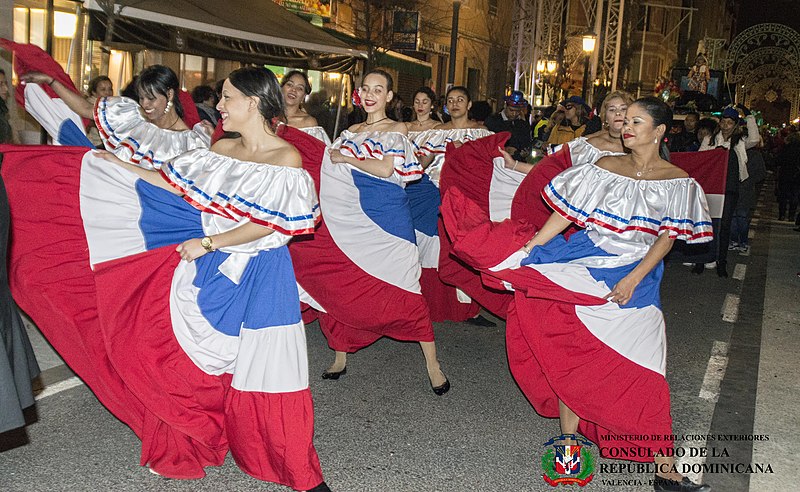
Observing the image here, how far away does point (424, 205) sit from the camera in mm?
7098

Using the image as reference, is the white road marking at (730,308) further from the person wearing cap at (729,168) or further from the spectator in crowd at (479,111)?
the spectator in crowd at (479,111)

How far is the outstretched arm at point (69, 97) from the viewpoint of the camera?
4980 millimetres

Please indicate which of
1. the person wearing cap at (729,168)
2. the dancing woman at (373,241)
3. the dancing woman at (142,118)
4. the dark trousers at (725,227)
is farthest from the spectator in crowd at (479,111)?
the dancing woman at (142,118)

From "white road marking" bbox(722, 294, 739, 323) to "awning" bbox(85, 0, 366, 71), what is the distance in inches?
275

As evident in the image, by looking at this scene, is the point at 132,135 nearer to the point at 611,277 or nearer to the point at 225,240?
the point at 225,240

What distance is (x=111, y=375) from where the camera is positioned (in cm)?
399

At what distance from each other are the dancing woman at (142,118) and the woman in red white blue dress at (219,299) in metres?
0.90

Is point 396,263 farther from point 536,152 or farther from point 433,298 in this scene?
point 536,152

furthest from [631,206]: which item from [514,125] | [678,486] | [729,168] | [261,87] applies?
[729,168]

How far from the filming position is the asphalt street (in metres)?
4.18

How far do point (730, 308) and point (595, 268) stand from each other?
17.3ft

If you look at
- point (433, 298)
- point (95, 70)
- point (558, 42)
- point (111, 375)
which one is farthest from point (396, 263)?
point (558, 42)

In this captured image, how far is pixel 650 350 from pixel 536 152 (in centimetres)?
628

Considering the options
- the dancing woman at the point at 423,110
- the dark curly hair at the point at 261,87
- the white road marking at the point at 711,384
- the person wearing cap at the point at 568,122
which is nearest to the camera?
the dark curly hair at the point at 261,87
